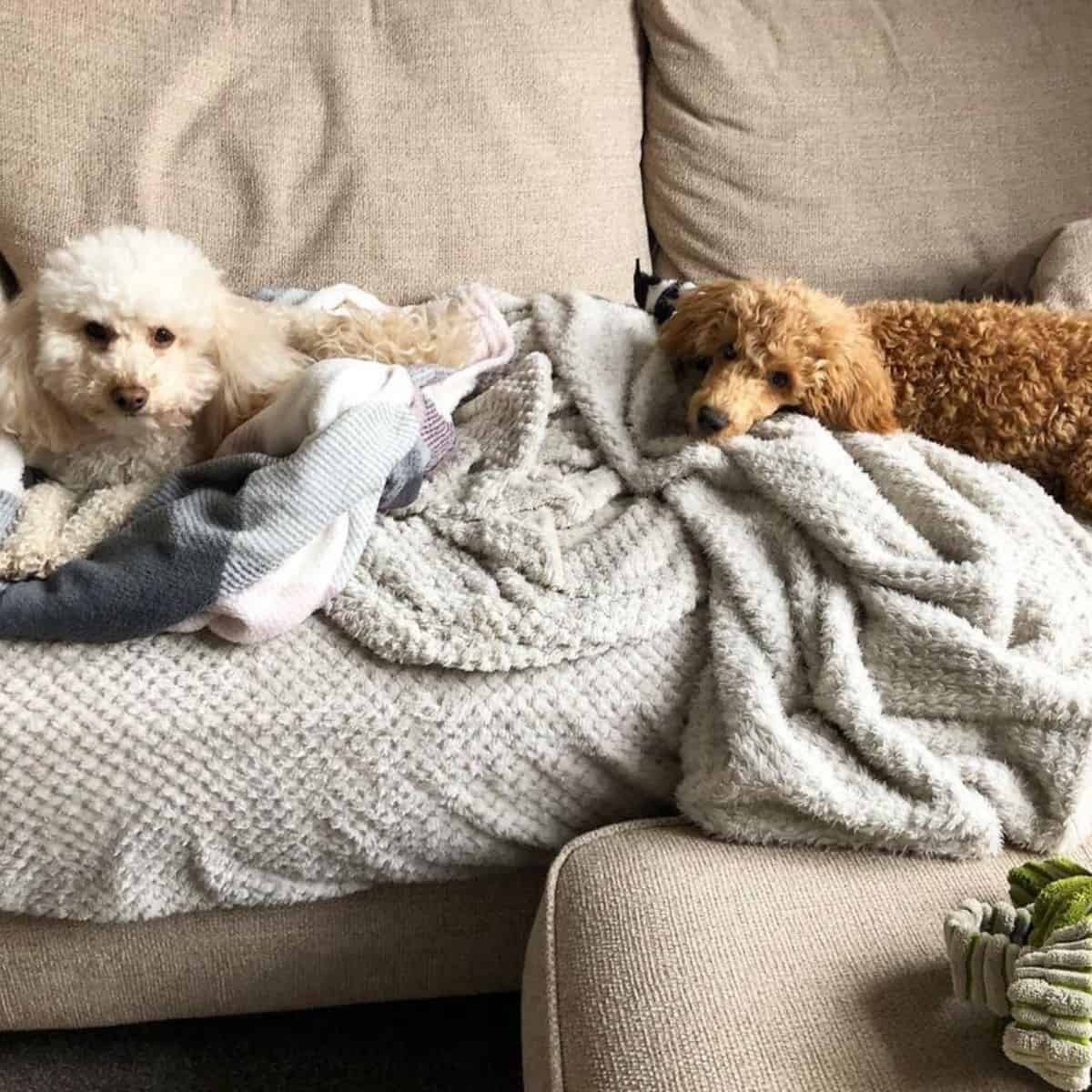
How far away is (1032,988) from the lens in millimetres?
650

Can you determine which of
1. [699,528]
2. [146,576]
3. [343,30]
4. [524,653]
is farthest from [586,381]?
[343,30]

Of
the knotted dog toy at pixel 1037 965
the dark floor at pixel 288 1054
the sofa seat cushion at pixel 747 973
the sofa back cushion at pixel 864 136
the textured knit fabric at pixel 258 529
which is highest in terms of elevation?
the sofa back cushion at pixel 864 136

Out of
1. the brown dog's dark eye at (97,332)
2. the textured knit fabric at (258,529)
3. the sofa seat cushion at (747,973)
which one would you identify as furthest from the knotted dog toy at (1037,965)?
the brown dog's dark eye at (97,332)

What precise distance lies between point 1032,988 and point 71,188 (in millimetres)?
A: 1340

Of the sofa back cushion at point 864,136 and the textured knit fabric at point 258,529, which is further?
the sofa back cushion at point 864,136

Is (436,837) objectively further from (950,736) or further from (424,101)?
(424,101)

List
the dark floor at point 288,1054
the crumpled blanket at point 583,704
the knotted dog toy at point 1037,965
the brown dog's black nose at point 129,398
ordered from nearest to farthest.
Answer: the knotted dog toy at point 1037,965 → the crumpled blanket at point 583,704 → the brown dog's black nose at point 129,398 → the dark floor at point 288,1054

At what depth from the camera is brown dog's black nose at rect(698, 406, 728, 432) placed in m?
1.05

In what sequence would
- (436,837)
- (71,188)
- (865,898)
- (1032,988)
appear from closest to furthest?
(1032,988) < (865,898) < (436,837) < (71,188)

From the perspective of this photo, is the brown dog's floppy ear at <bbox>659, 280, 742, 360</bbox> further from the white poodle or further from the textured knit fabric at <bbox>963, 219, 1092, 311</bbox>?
the textured knit fabric at <bbox>963, 219, 1092, 311</bbox>

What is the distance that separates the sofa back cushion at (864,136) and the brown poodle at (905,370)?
34 cm

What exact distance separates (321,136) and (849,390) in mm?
801

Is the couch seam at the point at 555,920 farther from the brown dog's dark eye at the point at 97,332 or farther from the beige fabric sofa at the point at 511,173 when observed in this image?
the brown dog's dark eye at the point at 97,332

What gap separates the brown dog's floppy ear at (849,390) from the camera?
3.54ft
